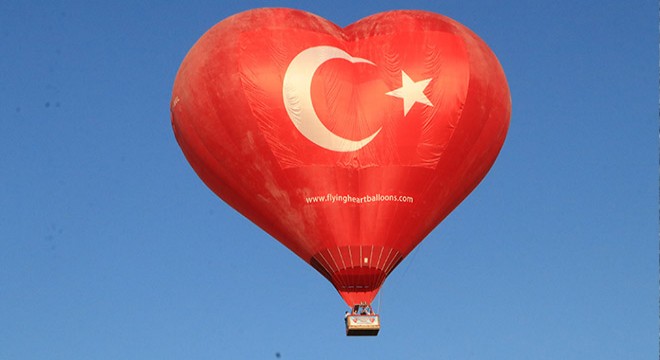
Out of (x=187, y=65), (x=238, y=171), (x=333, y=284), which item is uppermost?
(x=187, y=65)

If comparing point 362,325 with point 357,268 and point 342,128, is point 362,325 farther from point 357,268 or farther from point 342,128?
point 342,128

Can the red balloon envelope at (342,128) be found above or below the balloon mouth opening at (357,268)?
above

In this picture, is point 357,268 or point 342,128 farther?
point 357,268

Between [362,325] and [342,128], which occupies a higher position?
[342,128]

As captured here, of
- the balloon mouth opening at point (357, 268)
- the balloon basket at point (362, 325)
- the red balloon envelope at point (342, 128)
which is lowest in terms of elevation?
the balloon basket at point (362, 325)

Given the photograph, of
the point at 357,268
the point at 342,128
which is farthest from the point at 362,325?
the point at 342,128

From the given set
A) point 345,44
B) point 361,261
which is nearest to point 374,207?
point 361,261

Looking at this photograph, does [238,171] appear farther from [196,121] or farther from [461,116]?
[461,116]

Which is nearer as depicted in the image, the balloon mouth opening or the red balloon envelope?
the red balloon envelope
